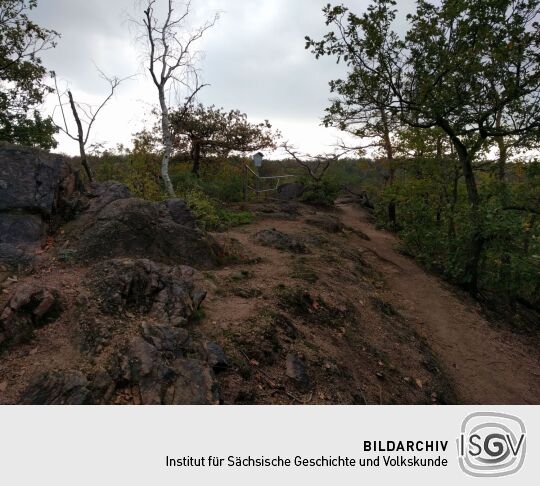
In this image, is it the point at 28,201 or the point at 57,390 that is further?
the point at 28,201

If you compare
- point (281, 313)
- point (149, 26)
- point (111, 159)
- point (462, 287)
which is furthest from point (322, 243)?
point (111, 159)

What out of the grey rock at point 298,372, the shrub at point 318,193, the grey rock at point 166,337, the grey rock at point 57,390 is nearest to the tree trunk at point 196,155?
the shrub at point 318,193

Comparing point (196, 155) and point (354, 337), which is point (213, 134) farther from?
point (354, 337)

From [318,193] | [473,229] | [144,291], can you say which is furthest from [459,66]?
[318,193]

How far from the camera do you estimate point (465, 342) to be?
802cm

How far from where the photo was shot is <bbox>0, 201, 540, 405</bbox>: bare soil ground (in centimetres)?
419

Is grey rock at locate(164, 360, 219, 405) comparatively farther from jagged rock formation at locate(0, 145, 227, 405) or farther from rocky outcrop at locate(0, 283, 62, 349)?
rocky outcrop at locate(0, 283, 62, 349)

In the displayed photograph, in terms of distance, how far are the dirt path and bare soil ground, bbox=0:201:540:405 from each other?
3 centimetres

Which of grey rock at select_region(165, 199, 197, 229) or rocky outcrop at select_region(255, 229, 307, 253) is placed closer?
grey rock at select_region(165, 199, 197, 229)

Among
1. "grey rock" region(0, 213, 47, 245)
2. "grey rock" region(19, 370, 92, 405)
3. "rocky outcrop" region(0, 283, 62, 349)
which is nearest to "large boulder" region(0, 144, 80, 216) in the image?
"grey rock" region(0, 213, 47, 245)

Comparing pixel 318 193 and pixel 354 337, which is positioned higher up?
pixel 318 193

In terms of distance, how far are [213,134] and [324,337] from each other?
1585 centimetres

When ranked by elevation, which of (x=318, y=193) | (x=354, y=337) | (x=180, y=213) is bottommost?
(x=354, y=337)
